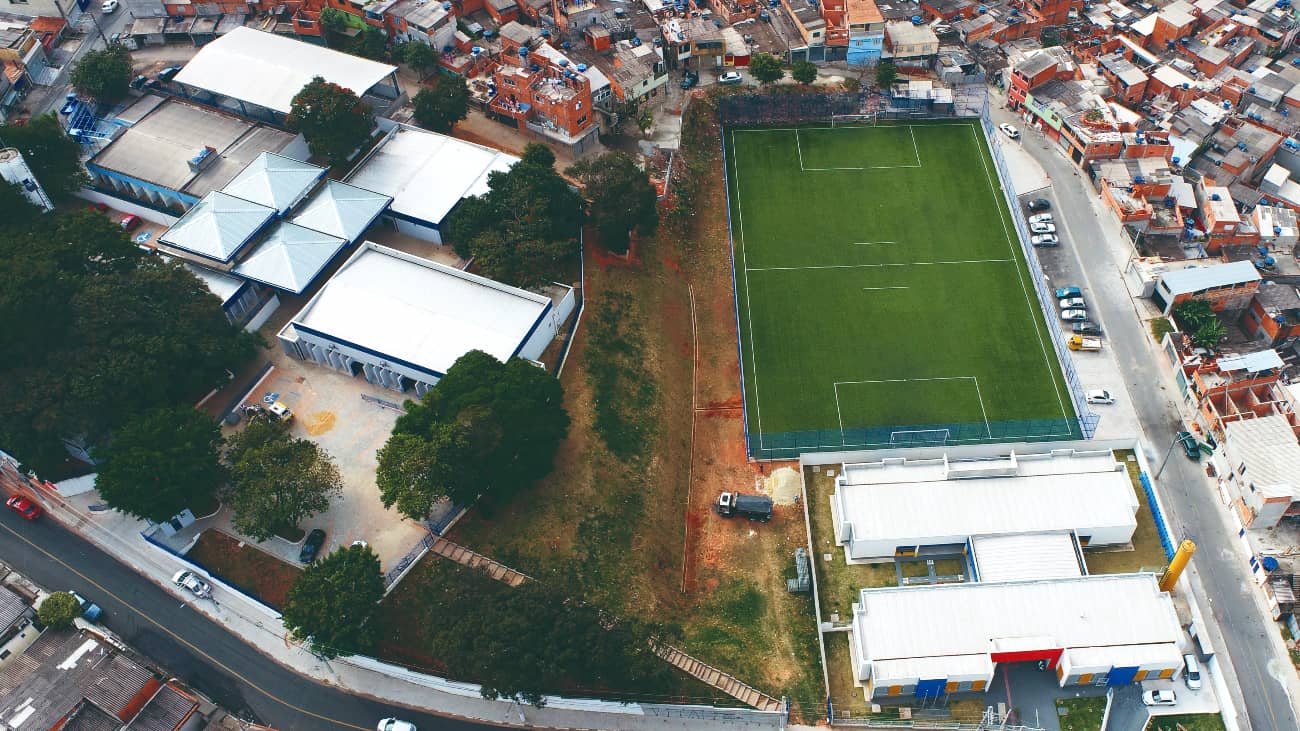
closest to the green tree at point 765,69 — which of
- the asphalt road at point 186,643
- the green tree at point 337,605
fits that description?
the green tree at point 337,605

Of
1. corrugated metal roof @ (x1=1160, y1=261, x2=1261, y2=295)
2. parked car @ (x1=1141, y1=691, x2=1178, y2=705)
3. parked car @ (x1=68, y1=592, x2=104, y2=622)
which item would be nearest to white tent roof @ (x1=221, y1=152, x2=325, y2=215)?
parked car @ (x1=68, y1=592, x2=104, y2=622)

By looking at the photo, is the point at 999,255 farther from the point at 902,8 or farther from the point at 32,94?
the point at 32,94

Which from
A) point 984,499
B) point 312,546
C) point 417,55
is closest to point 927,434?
point 984,499

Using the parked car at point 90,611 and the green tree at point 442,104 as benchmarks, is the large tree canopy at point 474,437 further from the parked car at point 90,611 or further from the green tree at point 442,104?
the green tree at point 442,104

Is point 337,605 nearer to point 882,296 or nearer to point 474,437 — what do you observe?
point 474,437

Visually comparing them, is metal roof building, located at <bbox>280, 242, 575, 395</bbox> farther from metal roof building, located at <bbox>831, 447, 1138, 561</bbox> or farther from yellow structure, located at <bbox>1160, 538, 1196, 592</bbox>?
yellow structure, located at <bbox>1160, 538, 1196, 592</bbox>

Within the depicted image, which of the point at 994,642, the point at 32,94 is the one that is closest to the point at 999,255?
the point at 994,642
